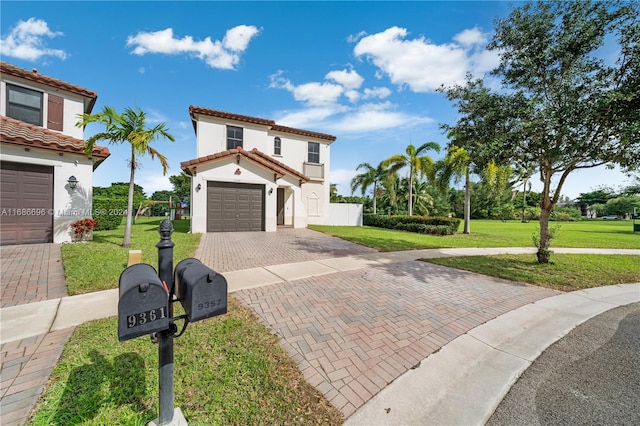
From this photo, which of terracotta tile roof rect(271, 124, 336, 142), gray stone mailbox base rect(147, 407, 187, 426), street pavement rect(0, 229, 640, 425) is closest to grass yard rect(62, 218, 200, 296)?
street pavement rect(0, 229, 640, 425)

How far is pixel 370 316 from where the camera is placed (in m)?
4.28

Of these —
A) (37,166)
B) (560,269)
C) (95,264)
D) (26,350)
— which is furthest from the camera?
(37,166)

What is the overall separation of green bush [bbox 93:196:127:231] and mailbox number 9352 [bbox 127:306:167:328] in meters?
17.1

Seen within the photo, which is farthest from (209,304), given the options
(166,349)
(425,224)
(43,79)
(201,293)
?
(425,224)

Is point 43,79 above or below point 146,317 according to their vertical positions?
above

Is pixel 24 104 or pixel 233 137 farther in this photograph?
pixel 233 137

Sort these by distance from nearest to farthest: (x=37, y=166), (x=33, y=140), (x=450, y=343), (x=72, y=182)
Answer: (x=450, y=343) → (x=33, y=140) → (x=37, y=166) → (x=72, y=182)

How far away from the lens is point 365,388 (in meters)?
2.62

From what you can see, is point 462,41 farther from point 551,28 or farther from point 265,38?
point 265,38

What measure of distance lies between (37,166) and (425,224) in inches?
802

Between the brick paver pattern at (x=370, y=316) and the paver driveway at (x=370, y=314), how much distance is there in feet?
0.04

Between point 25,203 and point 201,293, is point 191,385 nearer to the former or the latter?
point 201,293

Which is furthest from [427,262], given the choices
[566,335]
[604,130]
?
[604,130]

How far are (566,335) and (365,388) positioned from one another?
3633 millimetres
